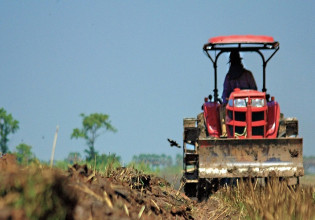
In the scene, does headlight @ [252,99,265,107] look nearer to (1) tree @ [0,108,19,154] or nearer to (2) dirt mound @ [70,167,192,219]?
(2) dirt mound @ [70,167,192,219]

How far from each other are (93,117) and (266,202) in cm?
5129

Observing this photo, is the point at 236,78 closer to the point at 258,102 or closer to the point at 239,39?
the point at 258,102

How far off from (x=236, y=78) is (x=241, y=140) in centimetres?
196

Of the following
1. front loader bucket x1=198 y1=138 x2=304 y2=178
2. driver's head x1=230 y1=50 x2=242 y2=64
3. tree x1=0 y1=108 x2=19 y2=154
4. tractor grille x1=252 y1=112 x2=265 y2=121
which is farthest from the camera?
tree x1=0 y1=108 x2=19 y2=154

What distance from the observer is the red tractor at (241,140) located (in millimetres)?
11531

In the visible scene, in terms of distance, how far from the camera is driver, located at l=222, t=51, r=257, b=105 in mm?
13000

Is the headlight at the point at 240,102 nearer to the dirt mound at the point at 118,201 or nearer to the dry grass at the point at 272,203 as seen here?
the dry grass at the point at 272,203

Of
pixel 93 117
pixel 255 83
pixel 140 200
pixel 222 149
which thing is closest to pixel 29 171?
pixel 140 200

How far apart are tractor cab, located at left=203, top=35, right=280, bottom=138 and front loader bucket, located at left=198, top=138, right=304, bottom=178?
34.9 inches

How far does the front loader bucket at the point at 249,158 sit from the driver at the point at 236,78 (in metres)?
1.66

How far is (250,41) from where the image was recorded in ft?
41.3

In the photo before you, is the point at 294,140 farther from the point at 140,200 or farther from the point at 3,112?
the point at 3,112

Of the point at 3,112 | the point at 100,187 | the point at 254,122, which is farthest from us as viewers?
the point at 3,112

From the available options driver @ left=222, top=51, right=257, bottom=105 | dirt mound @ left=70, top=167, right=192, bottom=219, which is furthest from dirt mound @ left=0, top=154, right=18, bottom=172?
driver @ left=222, top=51, right=257, bottom=105
